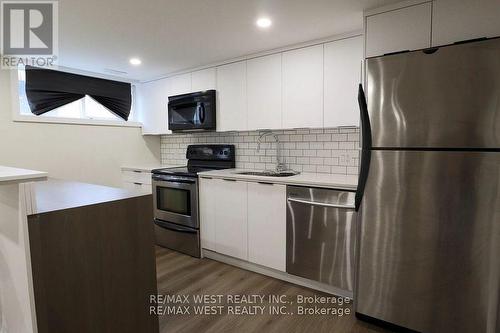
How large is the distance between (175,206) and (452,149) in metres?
2.70

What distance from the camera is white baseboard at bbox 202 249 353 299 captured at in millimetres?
2332

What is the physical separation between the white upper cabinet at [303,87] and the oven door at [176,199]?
1274 mm

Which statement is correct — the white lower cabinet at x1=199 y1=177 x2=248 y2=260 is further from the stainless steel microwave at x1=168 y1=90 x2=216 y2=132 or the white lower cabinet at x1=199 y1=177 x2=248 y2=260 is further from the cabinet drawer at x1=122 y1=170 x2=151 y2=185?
the cabinet drawer at x1=122 y1=170 x2=151 y2=185

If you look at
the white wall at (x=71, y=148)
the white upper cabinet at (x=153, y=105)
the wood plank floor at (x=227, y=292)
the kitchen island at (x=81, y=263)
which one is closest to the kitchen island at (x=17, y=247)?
the kitchen island at (x=81, y=263)

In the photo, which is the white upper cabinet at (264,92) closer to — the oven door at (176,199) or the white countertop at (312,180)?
→ the white countertop at (312,180)

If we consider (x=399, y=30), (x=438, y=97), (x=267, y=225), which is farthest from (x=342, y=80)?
(x=267, y=225)

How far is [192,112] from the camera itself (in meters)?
3.45

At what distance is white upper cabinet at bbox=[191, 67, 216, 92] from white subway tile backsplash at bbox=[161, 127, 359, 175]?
63 cm

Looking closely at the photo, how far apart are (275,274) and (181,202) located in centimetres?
133

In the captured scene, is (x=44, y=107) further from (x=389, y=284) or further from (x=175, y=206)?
(x=389, y=284)

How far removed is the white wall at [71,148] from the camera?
2914 millimetres

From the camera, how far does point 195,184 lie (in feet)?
10.0

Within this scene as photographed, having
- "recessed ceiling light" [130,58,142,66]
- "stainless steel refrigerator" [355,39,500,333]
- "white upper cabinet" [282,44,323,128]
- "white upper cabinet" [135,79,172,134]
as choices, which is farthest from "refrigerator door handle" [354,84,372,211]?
"white upper cabinet" [135,79,172,134]

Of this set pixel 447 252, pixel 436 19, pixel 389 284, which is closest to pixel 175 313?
pixel 389 284
